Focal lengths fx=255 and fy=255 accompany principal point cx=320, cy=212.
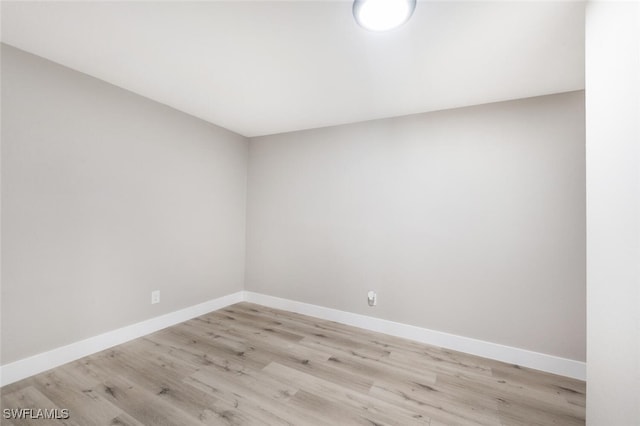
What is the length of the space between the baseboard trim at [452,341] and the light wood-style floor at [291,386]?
84 millimetres

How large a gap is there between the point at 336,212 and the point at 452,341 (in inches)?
66.1

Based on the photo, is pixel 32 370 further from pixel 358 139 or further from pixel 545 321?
pixel 545 321

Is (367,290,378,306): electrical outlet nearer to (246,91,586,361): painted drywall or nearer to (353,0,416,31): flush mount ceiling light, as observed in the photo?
(246,91,586,361): painted drywall

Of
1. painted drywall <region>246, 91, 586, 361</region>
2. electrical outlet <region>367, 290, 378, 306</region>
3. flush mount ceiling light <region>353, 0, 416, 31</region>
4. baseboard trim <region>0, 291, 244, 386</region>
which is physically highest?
flush mount ceiling light <region>353, 0, 416, 31</region>

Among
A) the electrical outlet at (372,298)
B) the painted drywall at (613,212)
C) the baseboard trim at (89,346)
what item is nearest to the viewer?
the painted drywall at (613,212)

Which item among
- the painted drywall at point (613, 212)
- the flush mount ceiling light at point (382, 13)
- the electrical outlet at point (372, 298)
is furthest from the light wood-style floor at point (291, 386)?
the flush mount ceiling light at point (382, 13)

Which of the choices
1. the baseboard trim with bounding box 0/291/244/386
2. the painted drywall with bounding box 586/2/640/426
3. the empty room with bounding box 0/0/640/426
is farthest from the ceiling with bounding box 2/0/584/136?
the baseboard trim with bounding box 0/291/244/386

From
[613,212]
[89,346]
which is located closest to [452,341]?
[613,212]

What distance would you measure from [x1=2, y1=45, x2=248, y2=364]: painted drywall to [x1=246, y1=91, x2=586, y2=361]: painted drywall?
1.03 meters

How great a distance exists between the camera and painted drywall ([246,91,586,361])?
6.66ft

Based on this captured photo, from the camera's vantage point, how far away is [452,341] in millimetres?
2342

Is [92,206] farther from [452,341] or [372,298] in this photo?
[452,341]

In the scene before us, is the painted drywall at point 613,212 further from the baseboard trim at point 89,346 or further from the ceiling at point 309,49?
the baseboard trim at point 89,346

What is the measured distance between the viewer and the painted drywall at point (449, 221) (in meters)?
2.03
